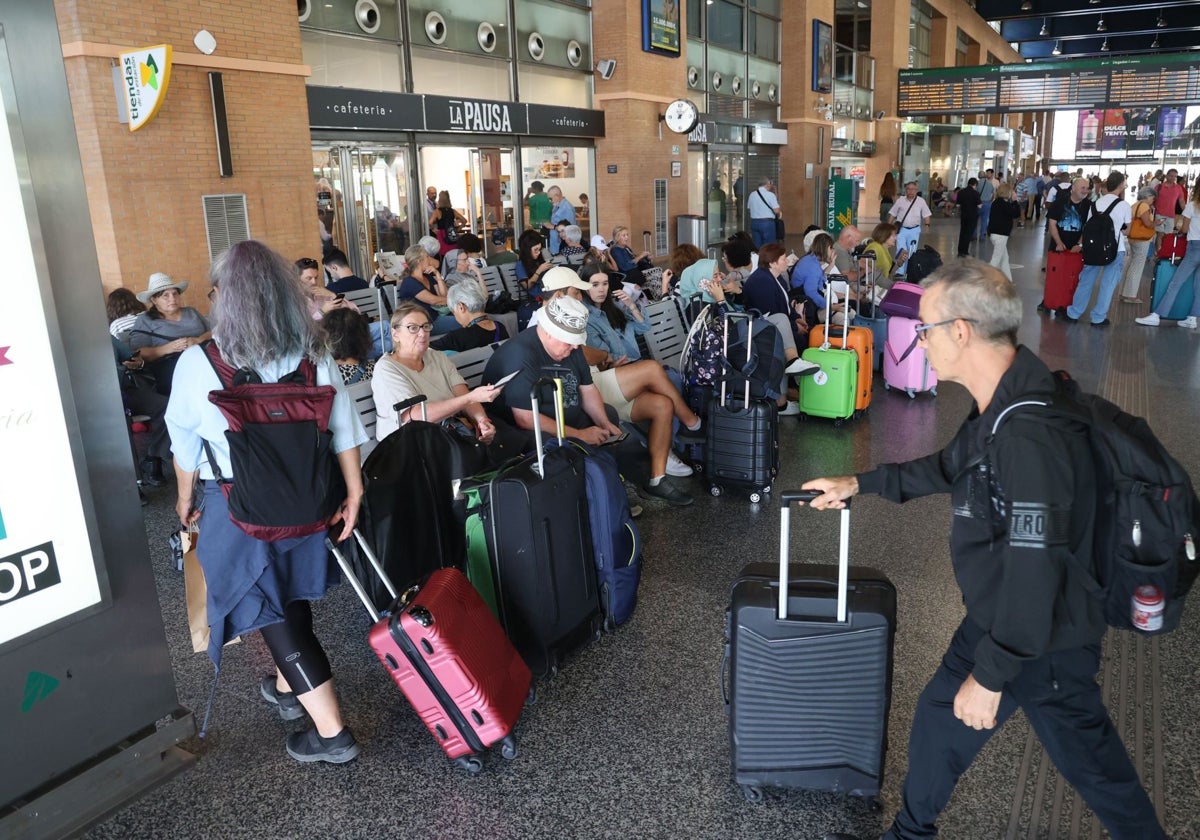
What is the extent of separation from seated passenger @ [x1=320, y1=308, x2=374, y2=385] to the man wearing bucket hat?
1.85 m

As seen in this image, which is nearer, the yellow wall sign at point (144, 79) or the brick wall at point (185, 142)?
the yellow wall sign at point (144, 79)

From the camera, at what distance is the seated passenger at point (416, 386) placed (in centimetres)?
424

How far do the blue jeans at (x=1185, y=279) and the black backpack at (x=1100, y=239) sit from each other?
84 cm

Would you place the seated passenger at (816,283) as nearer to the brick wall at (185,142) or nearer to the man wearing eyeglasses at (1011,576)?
the brick wall at (185,142)

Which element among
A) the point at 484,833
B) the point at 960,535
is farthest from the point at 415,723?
the point at 960,535

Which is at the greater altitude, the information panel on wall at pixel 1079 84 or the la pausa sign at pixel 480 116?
the information panel on wall at pixel 1079 84

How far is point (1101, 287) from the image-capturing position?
11.3 m

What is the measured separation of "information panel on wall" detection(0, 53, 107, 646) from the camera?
73.8 inches

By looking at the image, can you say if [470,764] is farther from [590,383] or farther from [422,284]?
[422,284]

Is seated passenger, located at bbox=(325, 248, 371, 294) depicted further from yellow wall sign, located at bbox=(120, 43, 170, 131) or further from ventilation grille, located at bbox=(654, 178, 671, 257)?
ventilation grille, located at bbox=(654, 178, 671, 257)

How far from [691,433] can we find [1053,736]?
12.7 feet

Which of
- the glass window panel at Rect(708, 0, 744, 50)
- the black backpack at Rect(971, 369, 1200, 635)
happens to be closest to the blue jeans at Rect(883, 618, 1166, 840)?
the black backpack at Rect(971, 369, 1200, 635)

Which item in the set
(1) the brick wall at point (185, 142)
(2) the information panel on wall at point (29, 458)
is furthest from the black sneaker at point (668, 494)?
(1) the brick wall at point (185, 142)

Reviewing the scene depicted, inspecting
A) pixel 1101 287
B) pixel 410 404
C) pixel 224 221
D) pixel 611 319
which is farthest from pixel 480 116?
pixel 410 404
